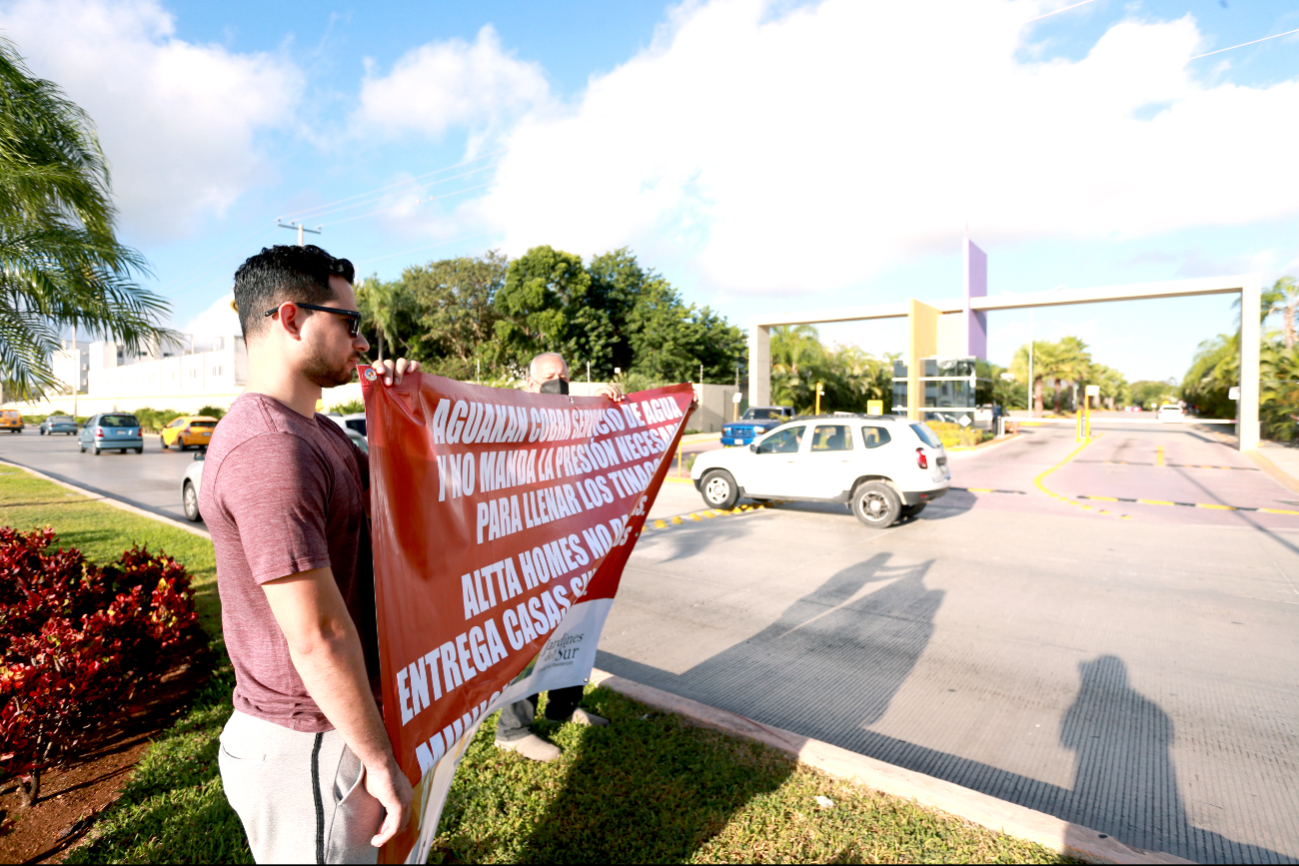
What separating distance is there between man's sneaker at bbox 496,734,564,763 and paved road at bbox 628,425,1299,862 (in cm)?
123

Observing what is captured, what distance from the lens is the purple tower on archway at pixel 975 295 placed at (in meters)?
36.3

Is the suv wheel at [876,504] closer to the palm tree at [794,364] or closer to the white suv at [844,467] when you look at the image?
the white suv at [844,467]

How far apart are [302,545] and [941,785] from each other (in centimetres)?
296

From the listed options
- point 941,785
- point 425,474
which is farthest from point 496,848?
point 941,785

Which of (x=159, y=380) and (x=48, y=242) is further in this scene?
(x=159, y=380)

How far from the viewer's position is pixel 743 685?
4.61 metres

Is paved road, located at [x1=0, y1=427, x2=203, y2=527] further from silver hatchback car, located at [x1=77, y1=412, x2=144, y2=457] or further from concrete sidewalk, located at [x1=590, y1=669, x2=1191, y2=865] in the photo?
concrete sidewalk, located at [x1=590, y1=669, x2=1191, y2=865]

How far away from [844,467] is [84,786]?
9.64 m

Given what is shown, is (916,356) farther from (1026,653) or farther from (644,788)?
(644,788)

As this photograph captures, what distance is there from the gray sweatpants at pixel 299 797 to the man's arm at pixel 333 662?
0.05m

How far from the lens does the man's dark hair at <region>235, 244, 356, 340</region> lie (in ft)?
5.44

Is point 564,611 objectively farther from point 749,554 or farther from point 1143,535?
point 1143,535

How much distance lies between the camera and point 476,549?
7.06 feet

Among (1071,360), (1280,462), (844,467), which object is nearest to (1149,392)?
(1071,360)
